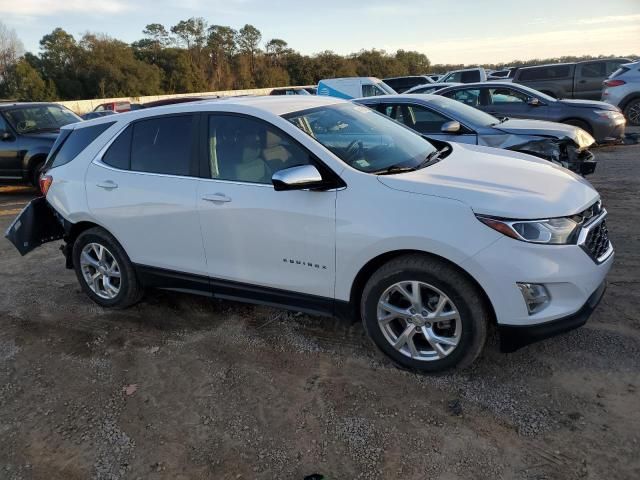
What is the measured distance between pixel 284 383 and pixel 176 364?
0.85 m

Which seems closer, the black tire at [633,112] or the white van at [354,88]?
the black tire at [633,112]

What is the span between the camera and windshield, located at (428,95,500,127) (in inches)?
291

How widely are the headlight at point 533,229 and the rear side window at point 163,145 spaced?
2223 mm

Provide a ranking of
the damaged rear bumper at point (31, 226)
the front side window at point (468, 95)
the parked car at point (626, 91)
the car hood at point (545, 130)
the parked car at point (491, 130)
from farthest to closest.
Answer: the parked car at point (626, 91)
the front side window at point (468, 95)
the car hood at point (545, 130)
the parked car at point (491, 130)
the damaged rear bumper at point (31, 226)

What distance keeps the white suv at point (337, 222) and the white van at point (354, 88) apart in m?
12.7

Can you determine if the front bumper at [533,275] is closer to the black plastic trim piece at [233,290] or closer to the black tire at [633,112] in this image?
the black plastic trim piece at [233,290]

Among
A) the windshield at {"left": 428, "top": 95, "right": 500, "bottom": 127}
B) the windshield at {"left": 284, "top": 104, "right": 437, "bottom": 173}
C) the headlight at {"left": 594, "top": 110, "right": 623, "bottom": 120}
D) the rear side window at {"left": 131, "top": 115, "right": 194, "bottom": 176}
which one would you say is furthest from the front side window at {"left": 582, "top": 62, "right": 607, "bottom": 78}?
the rear side window at {"left": 131, "top": 115, "right": 194, "bottom": 176}

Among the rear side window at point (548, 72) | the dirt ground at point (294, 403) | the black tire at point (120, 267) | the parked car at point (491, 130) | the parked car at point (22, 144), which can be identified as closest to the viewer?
the dirt ground at point (294, 403)

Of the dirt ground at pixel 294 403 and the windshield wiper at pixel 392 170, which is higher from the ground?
the windshield wiper at pixel 392 170

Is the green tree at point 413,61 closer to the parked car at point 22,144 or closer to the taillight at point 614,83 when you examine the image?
the taillight at point 614,83

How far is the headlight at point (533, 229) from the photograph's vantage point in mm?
2889

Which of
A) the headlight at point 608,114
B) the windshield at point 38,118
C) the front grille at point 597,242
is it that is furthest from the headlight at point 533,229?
the windshield at point 38,118

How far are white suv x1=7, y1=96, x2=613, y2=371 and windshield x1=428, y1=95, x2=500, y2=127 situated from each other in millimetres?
3233

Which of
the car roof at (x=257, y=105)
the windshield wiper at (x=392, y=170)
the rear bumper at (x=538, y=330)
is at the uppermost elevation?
the car roof at (x=257, y=105)
